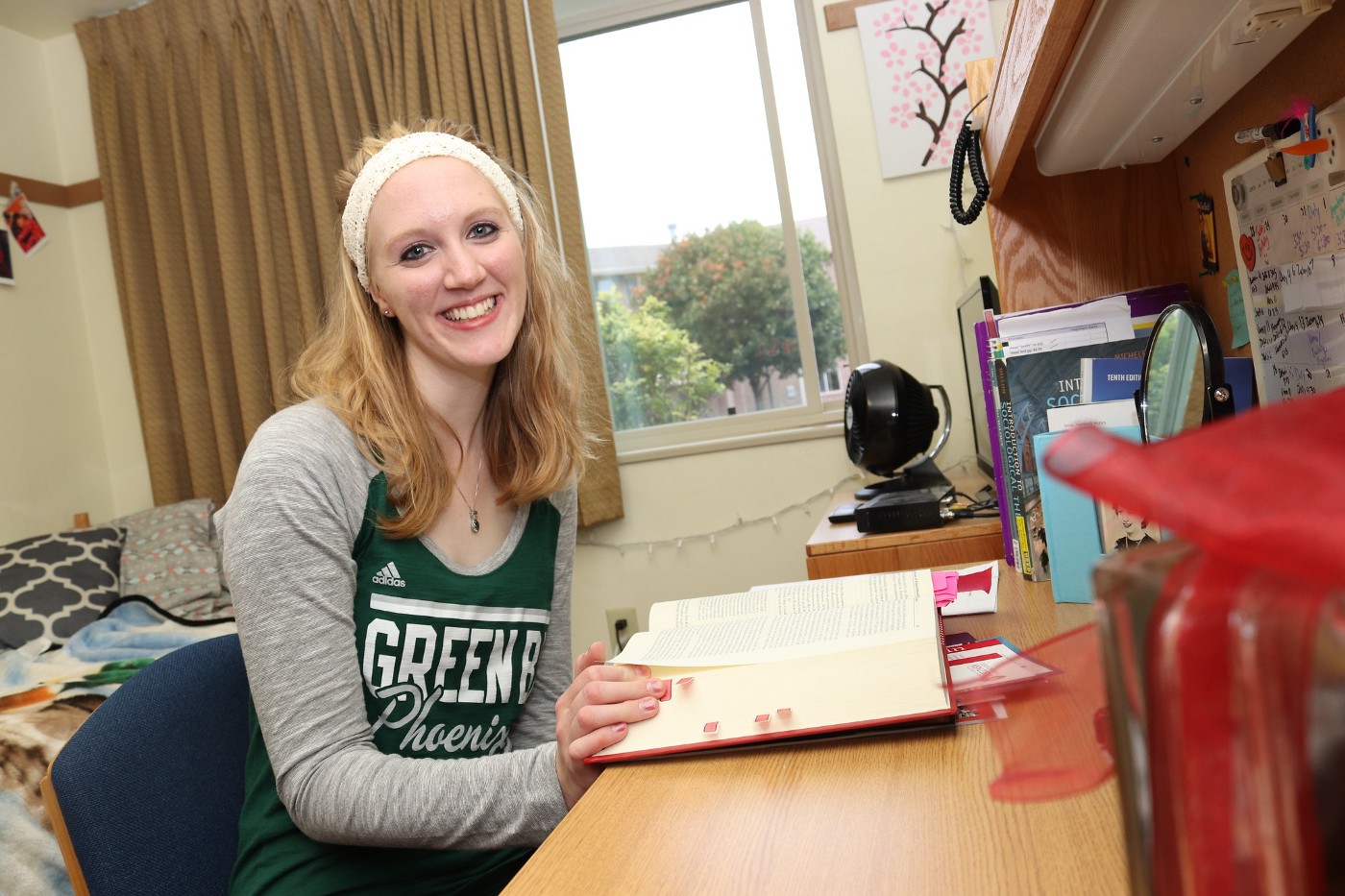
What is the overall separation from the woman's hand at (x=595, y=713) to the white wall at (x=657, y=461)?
2213 mm

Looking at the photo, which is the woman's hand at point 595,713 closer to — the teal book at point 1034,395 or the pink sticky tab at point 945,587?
the pink sticky tab at point 945,587

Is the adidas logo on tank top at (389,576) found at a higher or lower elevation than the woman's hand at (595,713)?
higher

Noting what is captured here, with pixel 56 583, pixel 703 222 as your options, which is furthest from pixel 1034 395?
pixel 56 583

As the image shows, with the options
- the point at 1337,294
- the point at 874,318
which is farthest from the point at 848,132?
the point at 1337,294

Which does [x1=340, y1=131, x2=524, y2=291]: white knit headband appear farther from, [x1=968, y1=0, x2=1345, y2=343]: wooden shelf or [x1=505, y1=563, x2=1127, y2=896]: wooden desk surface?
[x1=505, y1=563, x2=1127, y2=896]: wooden desk surface

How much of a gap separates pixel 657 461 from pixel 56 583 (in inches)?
68.6

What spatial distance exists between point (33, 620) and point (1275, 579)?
306 cm

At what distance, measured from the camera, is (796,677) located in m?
0.81

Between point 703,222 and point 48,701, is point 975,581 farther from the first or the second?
point 703,222

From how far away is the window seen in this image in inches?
123

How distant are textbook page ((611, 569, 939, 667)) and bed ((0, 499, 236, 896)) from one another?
144 centimetres

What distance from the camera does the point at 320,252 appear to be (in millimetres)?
3246

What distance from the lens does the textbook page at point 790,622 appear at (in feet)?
2.80

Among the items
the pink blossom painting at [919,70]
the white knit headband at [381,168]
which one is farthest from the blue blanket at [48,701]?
the pink blossom painting at [919,70]
